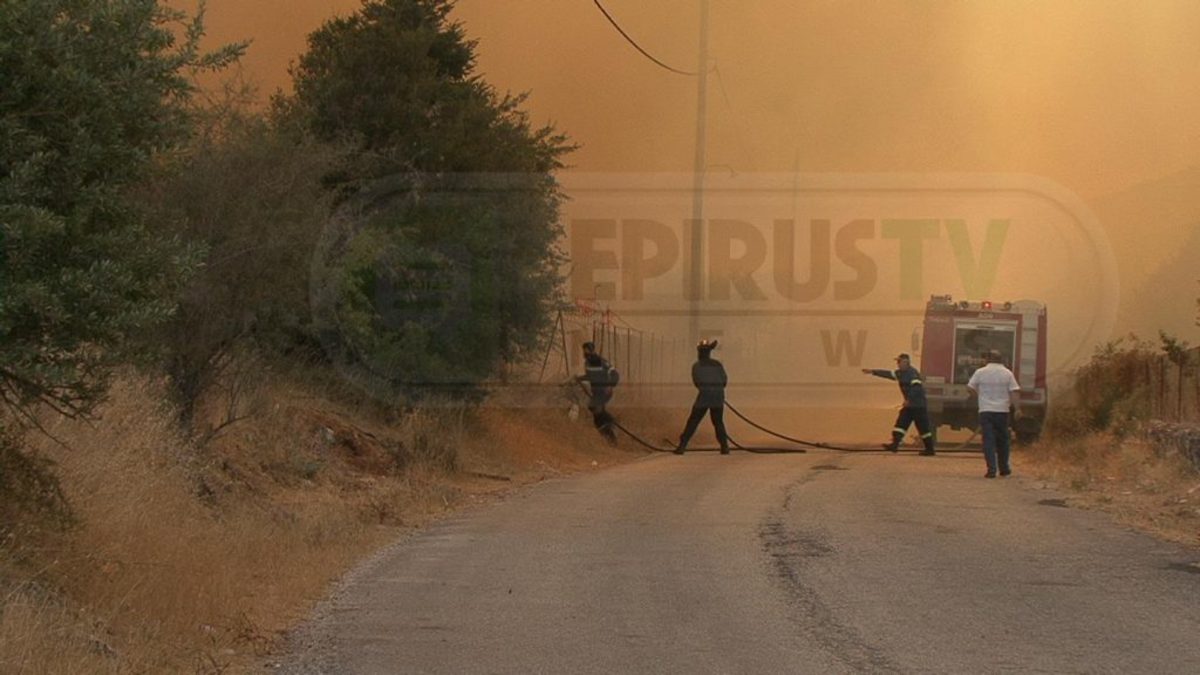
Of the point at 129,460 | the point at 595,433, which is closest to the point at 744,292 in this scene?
the point at 595,433

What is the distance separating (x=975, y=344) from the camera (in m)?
27.4

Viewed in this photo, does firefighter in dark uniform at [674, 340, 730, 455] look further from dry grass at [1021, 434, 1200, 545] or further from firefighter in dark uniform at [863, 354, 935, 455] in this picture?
dry grass at [1021, 434, 1200, 545]

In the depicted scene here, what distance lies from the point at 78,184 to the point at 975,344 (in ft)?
74.9

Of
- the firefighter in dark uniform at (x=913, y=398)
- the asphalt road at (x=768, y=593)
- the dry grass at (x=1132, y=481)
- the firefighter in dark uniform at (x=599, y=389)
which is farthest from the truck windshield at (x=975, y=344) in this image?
the asphalt road at (x=768, y=593)

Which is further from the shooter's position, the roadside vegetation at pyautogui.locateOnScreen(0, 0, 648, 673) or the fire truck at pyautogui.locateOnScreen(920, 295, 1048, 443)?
the fire truck at pyautogui.locateOnScreen(920, 295, 1048, 443)

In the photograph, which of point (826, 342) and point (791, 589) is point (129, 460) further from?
point (826, 342)

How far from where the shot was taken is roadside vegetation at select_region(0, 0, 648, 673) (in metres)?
6.93

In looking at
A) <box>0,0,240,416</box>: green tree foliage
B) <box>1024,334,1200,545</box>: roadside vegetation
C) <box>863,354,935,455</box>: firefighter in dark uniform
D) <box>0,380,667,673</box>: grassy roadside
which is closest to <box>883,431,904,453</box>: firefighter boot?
<box>863,354,935,455</box>: firefighter in dark uniform

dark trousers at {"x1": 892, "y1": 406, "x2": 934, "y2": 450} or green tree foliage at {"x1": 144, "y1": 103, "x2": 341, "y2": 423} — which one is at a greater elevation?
green tree foliage at {"x1": 144, "y1": 103, "x2": 341, "y2": 423}

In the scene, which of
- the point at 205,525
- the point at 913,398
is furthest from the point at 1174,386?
the point at 205,525

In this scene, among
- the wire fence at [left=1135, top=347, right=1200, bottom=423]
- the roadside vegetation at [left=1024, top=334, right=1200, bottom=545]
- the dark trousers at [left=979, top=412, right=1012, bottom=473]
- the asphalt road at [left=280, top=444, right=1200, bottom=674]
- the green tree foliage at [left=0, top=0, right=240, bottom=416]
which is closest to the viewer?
the green tree foliage at [left=0, top=0, right=240, bottom=416]

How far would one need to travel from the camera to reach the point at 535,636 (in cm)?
800

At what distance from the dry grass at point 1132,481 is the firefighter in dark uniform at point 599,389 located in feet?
24.1

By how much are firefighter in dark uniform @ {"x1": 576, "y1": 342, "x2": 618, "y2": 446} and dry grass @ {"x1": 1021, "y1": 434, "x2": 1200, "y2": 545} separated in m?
7.33
